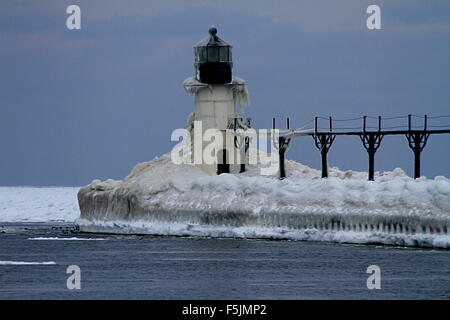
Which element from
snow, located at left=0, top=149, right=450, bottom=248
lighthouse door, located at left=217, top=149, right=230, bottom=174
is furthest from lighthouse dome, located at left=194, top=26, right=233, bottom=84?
snow, located at left=0, top=149, right=450, bottom=248

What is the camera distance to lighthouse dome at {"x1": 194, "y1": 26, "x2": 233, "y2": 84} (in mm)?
56500

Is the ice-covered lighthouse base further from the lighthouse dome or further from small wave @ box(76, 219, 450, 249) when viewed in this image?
the lighthouse dome

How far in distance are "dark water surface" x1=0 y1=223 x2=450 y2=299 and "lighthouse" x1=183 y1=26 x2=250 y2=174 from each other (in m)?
9.21

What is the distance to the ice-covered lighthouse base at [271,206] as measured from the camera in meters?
42.4

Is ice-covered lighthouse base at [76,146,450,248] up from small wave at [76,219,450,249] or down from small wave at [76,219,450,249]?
up

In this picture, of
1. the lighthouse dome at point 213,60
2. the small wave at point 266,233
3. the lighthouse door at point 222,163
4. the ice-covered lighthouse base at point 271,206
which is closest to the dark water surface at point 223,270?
the small wave at point 266,233

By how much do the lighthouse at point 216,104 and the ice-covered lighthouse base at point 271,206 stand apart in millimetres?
1013

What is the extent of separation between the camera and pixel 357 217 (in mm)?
44438

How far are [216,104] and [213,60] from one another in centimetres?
201

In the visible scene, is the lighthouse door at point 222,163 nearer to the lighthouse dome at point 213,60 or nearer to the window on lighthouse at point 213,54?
the lighthouse dome at point 213,60

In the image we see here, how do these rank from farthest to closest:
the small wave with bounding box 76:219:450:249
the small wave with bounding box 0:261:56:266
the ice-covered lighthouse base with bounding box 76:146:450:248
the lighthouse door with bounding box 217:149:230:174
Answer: the lighthouse door with bounding box 217:149:230:174
the ice-covered lighthouse base with bounding box 76:146:450:248
the small wave with bounding box 76:219:450:249
the small wave with bounding box 0:261:56:266

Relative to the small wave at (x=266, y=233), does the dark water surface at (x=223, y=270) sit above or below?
below
